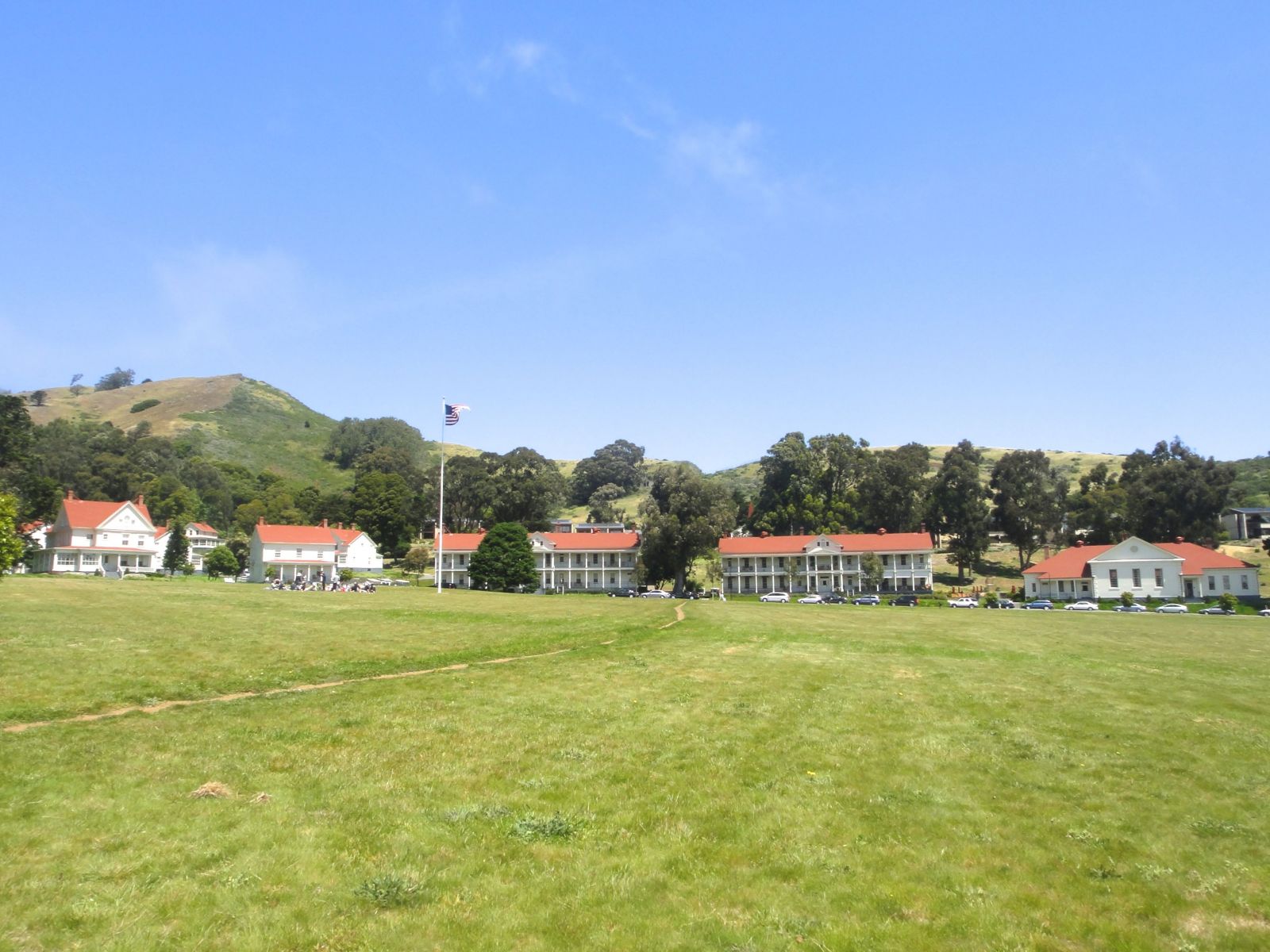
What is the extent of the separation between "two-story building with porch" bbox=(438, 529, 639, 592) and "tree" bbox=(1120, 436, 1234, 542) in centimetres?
6714

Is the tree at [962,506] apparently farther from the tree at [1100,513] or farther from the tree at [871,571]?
the tree at [1100,513]

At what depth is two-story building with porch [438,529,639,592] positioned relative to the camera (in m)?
118

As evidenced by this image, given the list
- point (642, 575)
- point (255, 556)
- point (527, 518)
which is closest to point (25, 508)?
point (255, 556)

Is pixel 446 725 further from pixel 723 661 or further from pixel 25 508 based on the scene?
pixel 25 508

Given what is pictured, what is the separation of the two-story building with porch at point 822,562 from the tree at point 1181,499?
27387mm

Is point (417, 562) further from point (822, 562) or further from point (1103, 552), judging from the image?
point (1103, 552)

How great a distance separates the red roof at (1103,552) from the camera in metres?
91.2

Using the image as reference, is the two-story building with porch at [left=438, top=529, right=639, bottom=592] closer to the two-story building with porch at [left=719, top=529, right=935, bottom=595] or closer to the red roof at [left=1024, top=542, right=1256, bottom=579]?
the two-story building with porch at [left=719, top=529, right=935, bottom=595]

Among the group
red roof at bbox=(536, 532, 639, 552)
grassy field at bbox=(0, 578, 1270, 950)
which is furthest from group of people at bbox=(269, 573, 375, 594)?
grassy field at bbox=(0, 578, 1270, 950)

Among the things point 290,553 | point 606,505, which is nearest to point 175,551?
point 290,553

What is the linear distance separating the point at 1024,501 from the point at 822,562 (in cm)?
2821

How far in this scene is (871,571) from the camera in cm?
10156

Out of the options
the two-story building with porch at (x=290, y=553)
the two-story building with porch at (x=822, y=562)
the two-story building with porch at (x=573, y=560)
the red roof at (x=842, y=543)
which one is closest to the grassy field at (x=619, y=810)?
the red roof at (x=842, y=543)

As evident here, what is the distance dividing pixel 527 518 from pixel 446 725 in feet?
373
